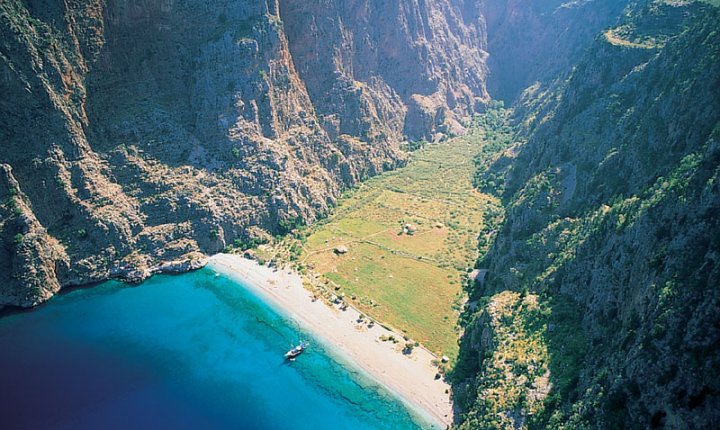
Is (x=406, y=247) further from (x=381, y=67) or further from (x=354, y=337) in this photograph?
(x=381, y=67)

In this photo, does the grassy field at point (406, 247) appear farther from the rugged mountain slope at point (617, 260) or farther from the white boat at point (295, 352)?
the white boat at point (295, 352)

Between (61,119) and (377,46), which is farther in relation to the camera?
(377,46)

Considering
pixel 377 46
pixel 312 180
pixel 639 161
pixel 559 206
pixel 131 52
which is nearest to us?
pixel 639 161

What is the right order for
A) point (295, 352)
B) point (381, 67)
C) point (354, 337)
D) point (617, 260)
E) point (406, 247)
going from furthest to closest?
point (381, 67), point (406, 247), point (354, 337), point (295, 352), point (617, 260)

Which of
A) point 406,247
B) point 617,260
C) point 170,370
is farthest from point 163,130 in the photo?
→ point 617,260

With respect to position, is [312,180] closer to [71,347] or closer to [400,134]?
[400,134]

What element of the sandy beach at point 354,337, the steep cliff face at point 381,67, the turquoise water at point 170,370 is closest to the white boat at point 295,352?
the turquoise water at point 170,370

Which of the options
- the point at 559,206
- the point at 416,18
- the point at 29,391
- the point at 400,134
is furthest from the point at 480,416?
the point at 416,18
